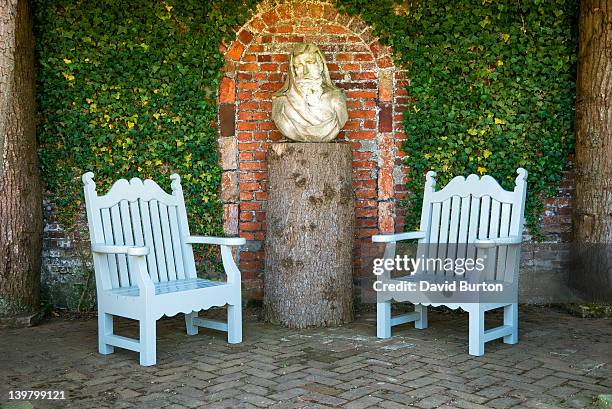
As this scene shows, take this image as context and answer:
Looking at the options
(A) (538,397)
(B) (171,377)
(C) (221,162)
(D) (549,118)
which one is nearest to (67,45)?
(C) (221,162)

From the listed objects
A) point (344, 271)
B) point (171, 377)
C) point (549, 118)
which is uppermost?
point (549, 118)

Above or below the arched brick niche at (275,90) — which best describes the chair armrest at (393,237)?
below

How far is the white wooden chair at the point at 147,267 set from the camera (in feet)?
13.6

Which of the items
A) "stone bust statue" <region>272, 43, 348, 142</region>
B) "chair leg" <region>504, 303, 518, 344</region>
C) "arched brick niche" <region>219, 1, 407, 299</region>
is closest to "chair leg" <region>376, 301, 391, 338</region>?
"chair leg" <region>504, 303, 518, 344</region>

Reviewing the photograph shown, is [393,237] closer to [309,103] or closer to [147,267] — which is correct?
[309,103]

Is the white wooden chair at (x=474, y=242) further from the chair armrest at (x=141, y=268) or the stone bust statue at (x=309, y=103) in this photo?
the chair armrest at (x=141, y=268)

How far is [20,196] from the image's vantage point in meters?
5.32

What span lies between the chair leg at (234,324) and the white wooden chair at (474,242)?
3.15 feet

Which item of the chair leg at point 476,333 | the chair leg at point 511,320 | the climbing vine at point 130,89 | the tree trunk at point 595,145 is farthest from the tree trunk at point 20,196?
the tree trunk at point 595,145

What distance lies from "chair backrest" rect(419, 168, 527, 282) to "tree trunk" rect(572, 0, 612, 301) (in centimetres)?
98

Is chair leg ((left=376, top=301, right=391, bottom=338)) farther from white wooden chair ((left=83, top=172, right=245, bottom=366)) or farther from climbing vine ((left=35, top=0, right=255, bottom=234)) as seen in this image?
→ climbing vine ((left=35, top=0, right=255, bottom=234))

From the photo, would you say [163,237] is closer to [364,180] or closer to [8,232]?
[8,232]

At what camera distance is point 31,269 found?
539 cm

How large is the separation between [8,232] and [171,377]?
2186 millimetres
